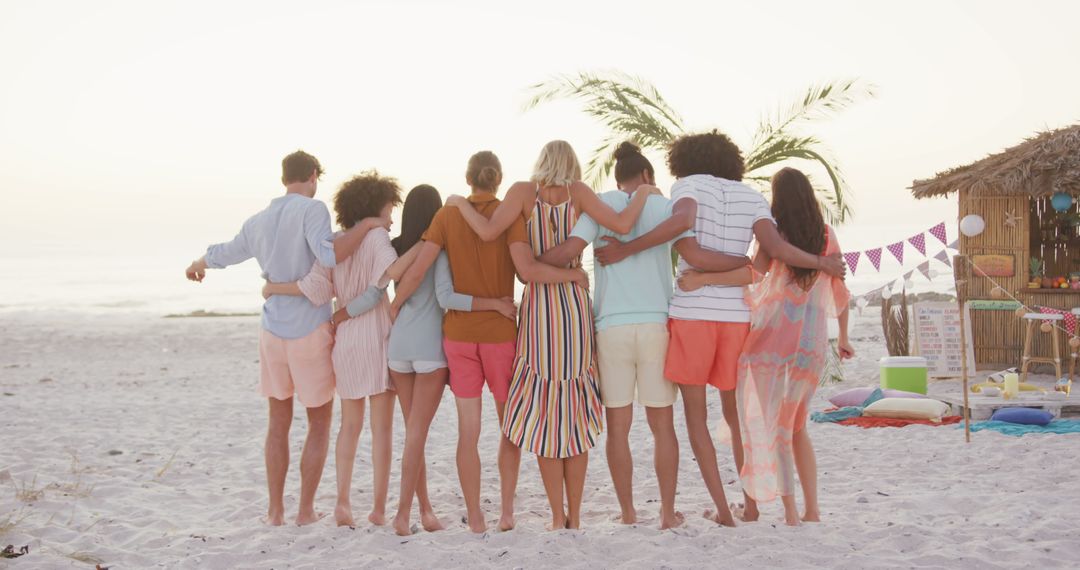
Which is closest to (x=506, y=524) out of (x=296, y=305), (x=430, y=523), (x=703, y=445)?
(x=430, y=523)

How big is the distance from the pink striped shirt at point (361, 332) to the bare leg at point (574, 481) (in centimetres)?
96

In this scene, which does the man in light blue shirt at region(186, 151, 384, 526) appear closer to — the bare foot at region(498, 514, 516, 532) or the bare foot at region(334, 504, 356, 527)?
the bare foot at region(334, 504, 356, 527)

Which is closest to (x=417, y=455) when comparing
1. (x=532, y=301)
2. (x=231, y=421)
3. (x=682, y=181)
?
(x=532, y=301)

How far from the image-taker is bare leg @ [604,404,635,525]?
14.3 feet

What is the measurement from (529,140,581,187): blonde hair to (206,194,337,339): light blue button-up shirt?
1.09 meters

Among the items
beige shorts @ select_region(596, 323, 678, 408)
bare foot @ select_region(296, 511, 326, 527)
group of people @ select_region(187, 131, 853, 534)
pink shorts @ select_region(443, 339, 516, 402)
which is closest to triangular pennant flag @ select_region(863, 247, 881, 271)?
group of people @ select_region(187, 131, 853, 534)

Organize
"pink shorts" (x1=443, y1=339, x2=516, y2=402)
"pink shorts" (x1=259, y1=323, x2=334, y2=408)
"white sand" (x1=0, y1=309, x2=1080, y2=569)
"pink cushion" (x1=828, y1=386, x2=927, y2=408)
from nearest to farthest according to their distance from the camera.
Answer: "white sand" (x1=0, y1=309, x2=1080, y2=569), "pink shorts" (x1=443, y1=339, x2=516, y2=402), "pink shorts" (x1=259, y1=323, x2=334, y2=408), "pink cushion" (x1=828, y1=386, x2=927, y2=408)

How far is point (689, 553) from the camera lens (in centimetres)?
399

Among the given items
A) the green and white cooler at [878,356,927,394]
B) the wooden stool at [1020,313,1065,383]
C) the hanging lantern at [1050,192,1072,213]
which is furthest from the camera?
the hanging lantern at [1050,192,1072,213]

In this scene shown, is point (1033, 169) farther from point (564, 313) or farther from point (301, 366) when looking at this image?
point (301, 366)

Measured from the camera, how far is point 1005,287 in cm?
1141

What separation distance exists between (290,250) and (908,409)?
5710mm

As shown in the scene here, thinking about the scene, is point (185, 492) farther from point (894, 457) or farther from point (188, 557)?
point (894, 457)

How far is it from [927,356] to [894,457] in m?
4.47
